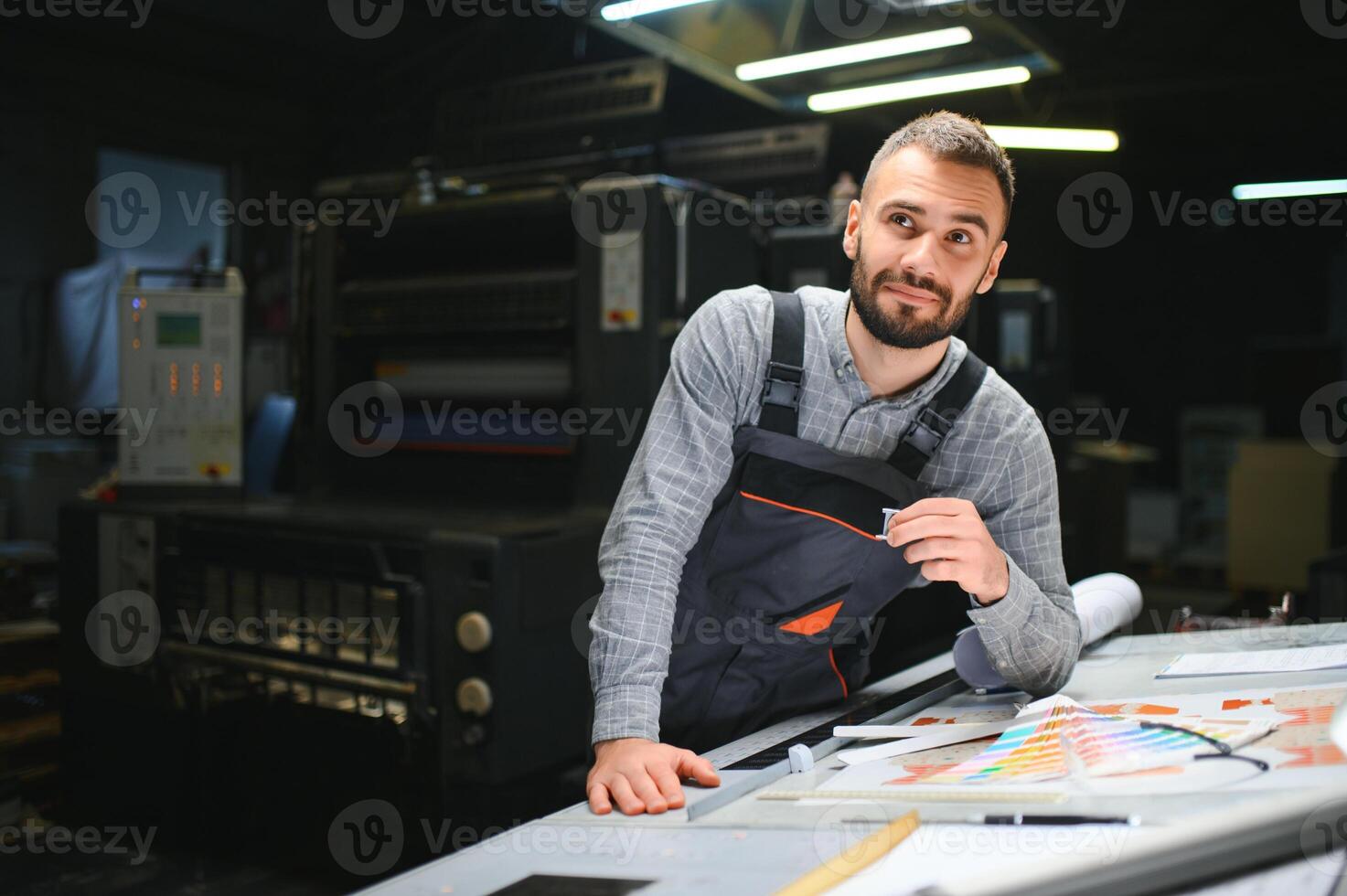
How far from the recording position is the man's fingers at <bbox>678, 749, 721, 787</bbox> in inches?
45.0

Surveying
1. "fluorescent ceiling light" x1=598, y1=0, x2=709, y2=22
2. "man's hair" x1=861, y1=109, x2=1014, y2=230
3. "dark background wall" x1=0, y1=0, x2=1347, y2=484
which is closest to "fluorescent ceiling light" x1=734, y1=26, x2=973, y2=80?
"fluorescent ceiling light" x1=598, y1=0, x2=709, y2=22

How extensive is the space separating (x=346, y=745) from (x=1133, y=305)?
10.5m

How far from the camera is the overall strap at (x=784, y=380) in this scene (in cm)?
153

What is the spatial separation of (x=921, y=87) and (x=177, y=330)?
92.2 inches

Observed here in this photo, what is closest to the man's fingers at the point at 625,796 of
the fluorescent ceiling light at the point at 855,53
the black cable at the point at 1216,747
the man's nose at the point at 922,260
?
the black cable at the point at 1216,747

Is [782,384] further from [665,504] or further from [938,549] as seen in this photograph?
[938,549]

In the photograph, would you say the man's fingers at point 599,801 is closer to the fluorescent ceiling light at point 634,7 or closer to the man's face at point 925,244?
the man's face at point 925,244

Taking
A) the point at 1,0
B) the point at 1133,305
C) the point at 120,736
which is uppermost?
the point at 1,0

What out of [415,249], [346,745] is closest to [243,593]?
[346,745]

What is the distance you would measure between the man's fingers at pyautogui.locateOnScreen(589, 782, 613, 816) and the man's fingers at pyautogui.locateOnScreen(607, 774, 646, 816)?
0.04ft

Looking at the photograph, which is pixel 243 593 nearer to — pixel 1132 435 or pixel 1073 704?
pixel 1073 704

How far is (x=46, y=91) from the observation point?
6.23 meters

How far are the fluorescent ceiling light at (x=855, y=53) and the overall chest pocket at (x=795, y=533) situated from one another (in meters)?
1.77

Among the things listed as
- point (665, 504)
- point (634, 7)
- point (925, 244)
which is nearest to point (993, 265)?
point (925, 244)
